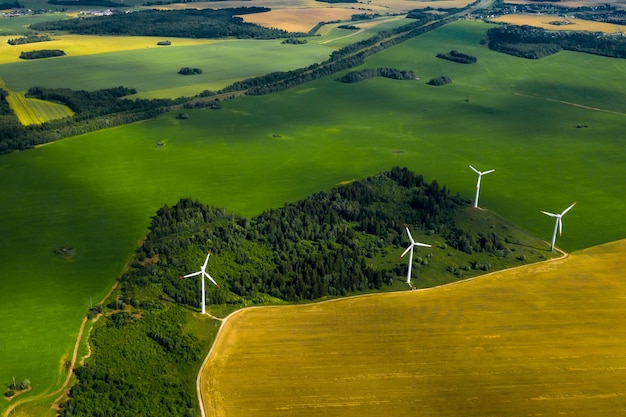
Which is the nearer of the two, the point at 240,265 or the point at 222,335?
the point at 222,335

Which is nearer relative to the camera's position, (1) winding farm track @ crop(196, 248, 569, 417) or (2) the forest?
(1) winding farm track @ crop(196, 248, 569, 417)

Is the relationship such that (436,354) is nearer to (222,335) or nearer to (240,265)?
(222,335)

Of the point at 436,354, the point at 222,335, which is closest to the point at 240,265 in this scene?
the point at 222,335

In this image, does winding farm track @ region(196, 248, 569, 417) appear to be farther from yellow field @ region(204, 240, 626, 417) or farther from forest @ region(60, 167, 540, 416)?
forest @ region(60, 167, 540, 416)

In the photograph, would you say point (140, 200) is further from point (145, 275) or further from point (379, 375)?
point (379, 375)

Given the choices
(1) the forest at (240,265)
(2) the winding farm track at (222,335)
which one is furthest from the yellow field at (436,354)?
(1) the forest at (240,265)

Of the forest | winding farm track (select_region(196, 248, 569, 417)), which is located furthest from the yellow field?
the forest
